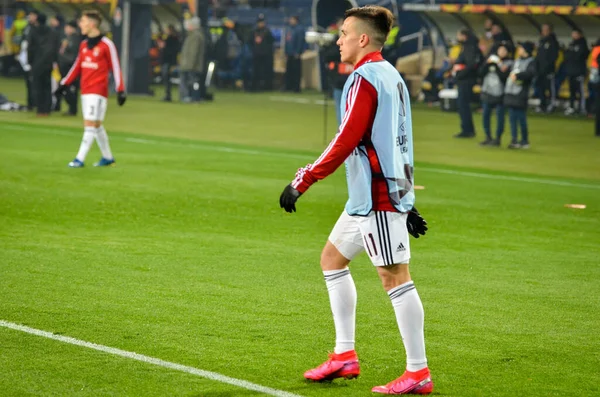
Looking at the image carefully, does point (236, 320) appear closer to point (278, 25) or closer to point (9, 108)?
point (9, 108)

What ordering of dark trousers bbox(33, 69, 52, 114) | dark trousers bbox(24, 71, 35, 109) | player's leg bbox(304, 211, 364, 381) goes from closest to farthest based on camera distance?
player's leg bbox(304, 211, 364, 381) → dark trousers bbox(33, 69, 52, 114) → dark trousers bbox(24, 71, 35, 109)

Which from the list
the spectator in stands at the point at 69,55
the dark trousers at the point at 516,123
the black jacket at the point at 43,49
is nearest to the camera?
the dark trousers at the point at 516,123

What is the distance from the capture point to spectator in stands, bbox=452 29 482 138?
23.8 meters

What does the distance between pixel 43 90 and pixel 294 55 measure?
1400cm

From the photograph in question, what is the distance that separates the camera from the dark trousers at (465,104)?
23.8 m

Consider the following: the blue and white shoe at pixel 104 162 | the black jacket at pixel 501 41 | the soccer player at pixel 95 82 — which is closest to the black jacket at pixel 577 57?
the black jacket at pixel 501 41

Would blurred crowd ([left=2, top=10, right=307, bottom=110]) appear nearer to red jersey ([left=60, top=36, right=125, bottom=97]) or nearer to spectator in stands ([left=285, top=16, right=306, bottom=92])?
spectator in stands ([left=285, top=16, right=306, bottom=92])

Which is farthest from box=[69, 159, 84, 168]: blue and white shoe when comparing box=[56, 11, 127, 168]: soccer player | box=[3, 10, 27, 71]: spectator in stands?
box=[3, 10, 27, 71]: spectator in stands

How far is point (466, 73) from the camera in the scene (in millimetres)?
23781

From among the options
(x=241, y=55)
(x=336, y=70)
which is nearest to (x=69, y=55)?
(x=336, y=70)

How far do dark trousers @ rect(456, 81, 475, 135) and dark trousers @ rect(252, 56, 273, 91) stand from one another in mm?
14482

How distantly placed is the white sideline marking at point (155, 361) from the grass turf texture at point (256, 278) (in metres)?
0.08

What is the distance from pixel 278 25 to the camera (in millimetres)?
42125

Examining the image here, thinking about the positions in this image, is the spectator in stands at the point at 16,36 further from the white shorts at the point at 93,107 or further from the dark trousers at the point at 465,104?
the white shorts at the point at 93,107
